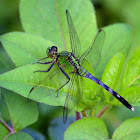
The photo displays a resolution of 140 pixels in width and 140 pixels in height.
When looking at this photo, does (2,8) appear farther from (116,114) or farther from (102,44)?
(116,114)

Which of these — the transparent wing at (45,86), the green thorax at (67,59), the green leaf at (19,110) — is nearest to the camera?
the transparent wing at (45,86)

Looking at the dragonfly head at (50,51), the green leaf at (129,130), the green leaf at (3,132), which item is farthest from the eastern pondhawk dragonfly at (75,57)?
the green leaf at (3,132)

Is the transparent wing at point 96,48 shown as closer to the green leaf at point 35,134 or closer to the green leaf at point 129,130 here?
the green leaf at point 129,130

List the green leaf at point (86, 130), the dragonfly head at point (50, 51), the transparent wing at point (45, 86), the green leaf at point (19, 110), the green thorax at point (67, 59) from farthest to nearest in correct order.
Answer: the green thorax at point (67, 59) < the dragonfly head at point (50, 51) < the green leaf at point (19, 110) < the transparent wing at point (45, 86) < the green leaf at point (86, 130)

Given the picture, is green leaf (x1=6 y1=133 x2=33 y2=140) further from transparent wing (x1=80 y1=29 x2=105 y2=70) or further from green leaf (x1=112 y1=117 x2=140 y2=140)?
transparent wing (x1=80 y1=29 x2=105 y2=70)

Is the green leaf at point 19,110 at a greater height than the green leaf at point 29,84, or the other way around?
the green leaf at point 29,84

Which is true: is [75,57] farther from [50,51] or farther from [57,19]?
[57,19]

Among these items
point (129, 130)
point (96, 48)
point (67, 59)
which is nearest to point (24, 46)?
point (67, 59)
